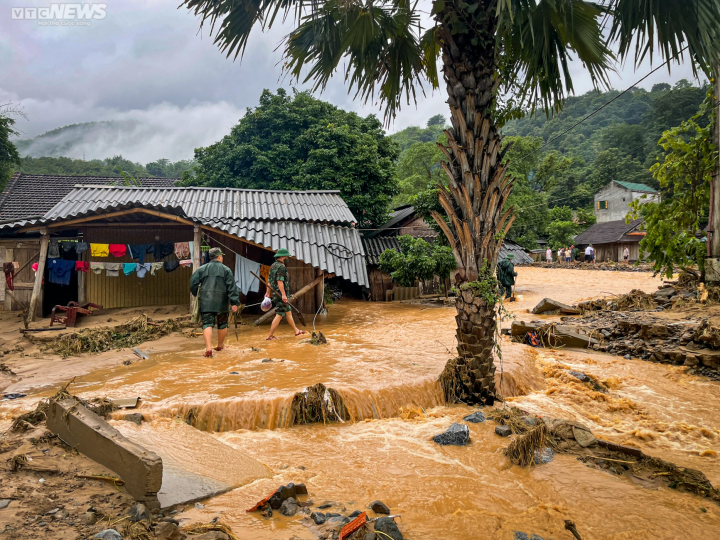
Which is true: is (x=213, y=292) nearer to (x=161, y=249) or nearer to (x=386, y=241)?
(x=161, y=249)

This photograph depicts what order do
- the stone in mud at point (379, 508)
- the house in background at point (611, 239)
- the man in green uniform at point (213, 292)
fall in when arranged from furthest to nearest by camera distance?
1. the house in background at point (611, 239)
2. the man in green uniform at point (213, 292)
3. the stone in mud at point (379, 508)

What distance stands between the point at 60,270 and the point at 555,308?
13.8 metres

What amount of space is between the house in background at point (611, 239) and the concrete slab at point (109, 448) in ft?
117

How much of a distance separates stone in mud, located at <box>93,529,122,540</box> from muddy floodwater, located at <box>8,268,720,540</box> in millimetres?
678

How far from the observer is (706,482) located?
3768 mm

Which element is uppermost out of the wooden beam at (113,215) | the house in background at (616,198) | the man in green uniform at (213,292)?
the house in background at (616,198)

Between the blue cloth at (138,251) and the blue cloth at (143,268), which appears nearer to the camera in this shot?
the blue cloth at (143,268)

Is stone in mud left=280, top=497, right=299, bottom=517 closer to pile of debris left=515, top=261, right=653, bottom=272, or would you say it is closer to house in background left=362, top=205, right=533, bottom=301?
A: house in background left=362, top=205, right=533, bottom=301

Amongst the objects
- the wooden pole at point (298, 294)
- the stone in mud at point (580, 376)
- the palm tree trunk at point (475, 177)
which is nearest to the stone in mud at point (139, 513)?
the palm tree trunk at point (475, 177)

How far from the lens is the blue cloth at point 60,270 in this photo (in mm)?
11906

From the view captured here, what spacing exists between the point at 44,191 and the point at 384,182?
51.4 feet

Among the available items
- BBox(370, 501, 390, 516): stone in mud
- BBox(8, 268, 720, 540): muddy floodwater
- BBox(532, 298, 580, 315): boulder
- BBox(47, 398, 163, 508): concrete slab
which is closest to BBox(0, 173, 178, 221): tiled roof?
BBox(8, 268, 720, 540): muddy floodwater

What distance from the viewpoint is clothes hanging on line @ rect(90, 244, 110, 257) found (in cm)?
1186

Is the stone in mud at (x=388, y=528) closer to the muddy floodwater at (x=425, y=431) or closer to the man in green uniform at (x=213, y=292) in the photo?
the muddy floodwater at (x=425, y=431)
